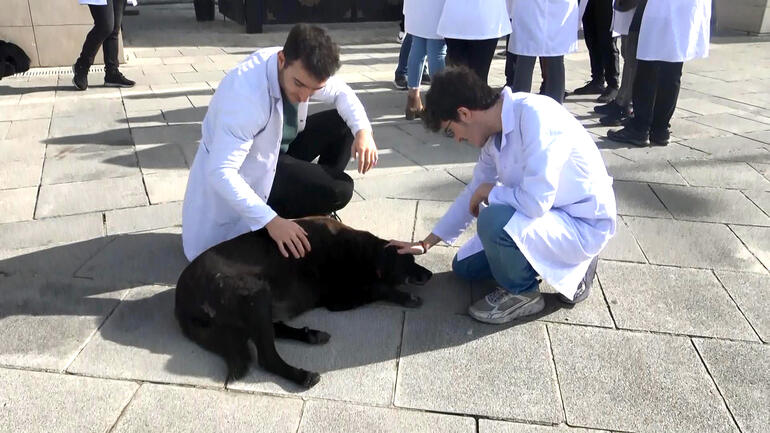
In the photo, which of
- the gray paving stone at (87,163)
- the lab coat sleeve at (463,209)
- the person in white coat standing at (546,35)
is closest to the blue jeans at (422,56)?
the person in white coat standing at (546,35)

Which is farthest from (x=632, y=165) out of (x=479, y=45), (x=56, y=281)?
(x=56, y=281)

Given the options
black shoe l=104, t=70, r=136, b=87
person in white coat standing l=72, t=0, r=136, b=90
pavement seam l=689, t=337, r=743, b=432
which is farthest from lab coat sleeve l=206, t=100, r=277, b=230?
black shoe l=104, t=70, r=136, b=87

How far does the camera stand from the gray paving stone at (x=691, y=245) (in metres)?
3.21

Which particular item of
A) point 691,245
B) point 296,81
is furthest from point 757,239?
point 296,81

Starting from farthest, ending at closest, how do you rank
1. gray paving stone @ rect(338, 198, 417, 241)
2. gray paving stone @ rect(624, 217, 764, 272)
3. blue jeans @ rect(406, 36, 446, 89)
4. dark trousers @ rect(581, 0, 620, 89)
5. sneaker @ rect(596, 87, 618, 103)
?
sneaker @ rect(596, 87, 618, 103)
dark trousers @ rect(581, 0, 620, 89)
blue jeans @ rect(406, 36, 446, 89)
gray paving stone @ rect(338, 198, 417, 241)
gray paving stone @ rect(624, 217, 764, 272)

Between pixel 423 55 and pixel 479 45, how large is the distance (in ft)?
2.11

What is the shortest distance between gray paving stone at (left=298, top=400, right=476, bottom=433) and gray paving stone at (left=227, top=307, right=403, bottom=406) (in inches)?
2.2

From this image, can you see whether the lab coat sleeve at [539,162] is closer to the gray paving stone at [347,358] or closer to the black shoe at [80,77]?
the gray paving stone at [347,358]

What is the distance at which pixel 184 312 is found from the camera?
2.44 metres

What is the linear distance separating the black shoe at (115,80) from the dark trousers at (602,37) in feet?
16.3

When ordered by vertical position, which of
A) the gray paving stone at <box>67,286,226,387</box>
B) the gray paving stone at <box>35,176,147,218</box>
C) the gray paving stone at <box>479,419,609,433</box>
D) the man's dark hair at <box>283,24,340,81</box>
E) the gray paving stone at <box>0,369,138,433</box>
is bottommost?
the gray paving stone at <box>479,419,609,433</box>

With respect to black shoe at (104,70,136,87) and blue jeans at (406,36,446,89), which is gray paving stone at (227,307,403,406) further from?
black shoe at (104,70,136,87)

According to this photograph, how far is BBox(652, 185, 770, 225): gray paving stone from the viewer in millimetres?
3734

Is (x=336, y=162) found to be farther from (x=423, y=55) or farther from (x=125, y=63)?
(x=125, y=63)
